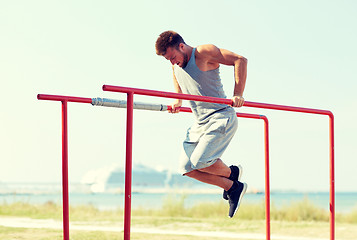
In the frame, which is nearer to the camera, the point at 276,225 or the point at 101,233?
the point at 101,233

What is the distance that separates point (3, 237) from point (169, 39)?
3.75 metres

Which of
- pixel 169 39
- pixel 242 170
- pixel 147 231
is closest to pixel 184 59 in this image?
pixel 169 39

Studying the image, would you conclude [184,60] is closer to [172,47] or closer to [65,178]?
[172,47]

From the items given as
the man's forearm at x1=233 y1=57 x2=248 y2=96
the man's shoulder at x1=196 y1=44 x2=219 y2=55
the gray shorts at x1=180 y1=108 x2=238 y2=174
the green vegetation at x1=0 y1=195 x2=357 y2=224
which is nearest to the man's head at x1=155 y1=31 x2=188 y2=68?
the man's shoulder at x1=196 y1=44 x2=219 y2=55

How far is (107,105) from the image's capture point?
11.6 ft

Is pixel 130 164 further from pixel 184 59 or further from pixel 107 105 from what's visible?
pixel 184 59

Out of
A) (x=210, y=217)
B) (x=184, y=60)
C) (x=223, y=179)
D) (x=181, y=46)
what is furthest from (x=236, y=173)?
(x=210, y=217)

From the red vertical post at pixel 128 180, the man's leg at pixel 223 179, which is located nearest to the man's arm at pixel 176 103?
the man's leg at pixel 223 179

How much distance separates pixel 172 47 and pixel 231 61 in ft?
1.40

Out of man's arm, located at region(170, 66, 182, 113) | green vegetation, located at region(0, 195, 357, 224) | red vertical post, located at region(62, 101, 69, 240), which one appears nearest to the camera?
red vertical post, located at region(62, 101, 69, 240)

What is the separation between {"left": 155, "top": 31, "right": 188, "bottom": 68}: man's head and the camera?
365cm

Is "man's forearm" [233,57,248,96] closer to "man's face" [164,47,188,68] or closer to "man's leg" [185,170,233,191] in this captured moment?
"man's face" [164,47,188,68]

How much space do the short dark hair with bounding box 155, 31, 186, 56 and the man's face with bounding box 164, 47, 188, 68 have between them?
0.03 m

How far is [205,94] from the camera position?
3793 mm
